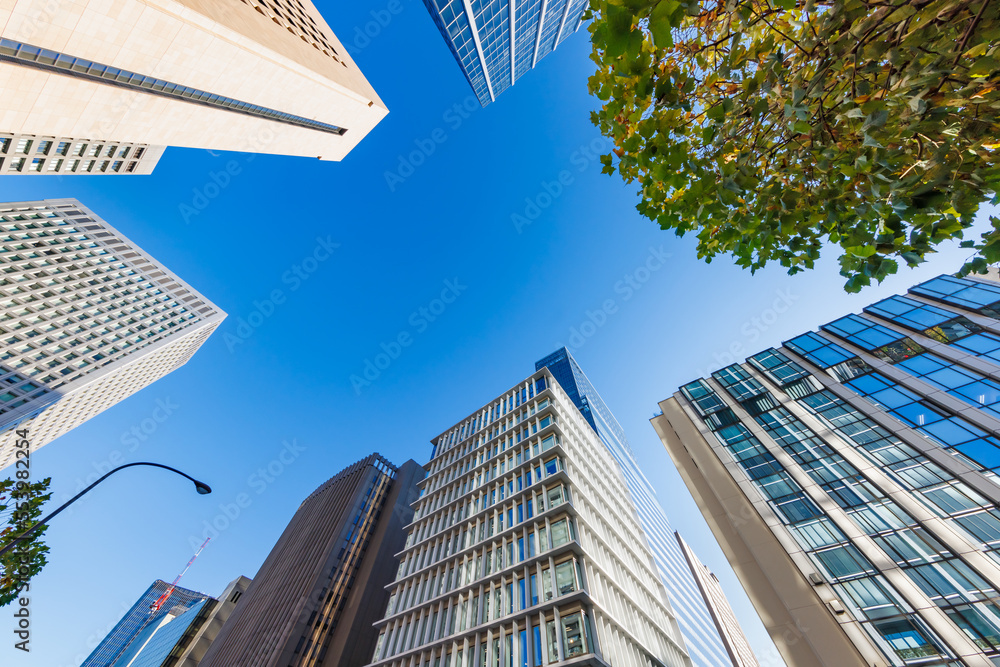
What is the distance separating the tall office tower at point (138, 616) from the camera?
505 feet

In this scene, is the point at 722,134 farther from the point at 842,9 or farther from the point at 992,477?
the point at 992,477

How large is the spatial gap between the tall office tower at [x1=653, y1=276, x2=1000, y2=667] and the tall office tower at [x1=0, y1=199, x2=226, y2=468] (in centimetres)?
7401

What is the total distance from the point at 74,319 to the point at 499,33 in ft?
239

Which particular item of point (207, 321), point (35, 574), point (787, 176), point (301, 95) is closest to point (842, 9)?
point (787, 176)

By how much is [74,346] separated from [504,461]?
217 ft

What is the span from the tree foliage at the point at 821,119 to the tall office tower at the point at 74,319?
230 ft

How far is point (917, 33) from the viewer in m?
2.77

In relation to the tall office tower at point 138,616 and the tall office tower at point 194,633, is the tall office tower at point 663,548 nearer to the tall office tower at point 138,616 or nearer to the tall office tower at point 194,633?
the tall office tower at point 194,633

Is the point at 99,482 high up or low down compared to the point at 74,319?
down

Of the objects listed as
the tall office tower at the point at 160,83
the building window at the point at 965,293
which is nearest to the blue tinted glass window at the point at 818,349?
the building window at the point at 965,293

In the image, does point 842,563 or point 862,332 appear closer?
point 842,563

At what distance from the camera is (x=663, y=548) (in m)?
61.2

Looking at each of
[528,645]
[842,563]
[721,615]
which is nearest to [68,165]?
[528,645]

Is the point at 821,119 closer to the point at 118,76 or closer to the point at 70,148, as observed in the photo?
the point at 118,76
